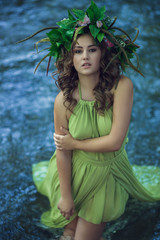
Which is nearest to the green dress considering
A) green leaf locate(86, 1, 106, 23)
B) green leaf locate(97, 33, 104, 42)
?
green leaf locate(97, 33, 104, 42)

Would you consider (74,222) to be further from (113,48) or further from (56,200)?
(113,48)

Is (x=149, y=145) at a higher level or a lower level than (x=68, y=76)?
lower

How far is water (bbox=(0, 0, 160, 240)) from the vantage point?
2.68 m

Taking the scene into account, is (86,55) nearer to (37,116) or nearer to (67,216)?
(67,216)

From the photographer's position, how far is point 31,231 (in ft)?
8.62

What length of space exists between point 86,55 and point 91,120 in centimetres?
39

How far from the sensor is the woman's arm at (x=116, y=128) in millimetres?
1902

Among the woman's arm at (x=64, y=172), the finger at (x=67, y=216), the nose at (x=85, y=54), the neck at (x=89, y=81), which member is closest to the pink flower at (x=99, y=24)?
the nose at (x=85, y=54)

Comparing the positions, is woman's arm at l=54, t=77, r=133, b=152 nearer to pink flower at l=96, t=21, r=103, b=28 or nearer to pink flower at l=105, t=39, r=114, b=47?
pink flower at l=105, t=39, r=114, b=47

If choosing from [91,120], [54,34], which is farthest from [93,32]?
[91,120]

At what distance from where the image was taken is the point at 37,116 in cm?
416

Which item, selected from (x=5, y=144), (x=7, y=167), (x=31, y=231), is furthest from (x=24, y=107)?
(x=31, y=231)

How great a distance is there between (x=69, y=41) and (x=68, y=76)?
234mm

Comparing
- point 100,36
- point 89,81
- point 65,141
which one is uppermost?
point 100,36
